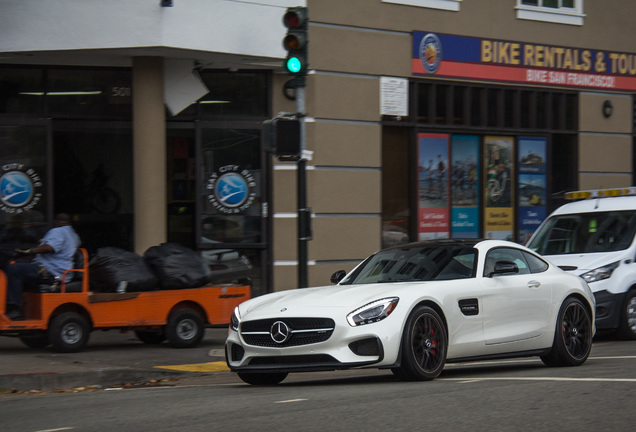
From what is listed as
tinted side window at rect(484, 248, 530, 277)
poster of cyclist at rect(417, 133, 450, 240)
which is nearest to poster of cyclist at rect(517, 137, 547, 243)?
poster of cyclist at rect(417, 133, 450, 240)

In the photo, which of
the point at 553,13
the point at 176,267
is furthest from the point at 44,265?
the point at 553,13

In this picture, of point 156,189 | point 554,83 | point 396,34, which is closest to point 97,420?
point 156,189

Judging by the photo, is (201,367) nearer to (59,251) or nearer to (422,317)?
Answer: (59,251)

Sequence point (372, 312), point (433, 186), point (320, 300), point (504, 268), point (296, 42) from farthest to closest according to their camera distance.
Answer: point (433, 186)
point (296, 42)
point (504, 268)
point (320, 300)
point (372, 312)

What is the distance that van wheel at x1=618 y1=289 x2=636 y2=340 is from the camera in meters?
13.9

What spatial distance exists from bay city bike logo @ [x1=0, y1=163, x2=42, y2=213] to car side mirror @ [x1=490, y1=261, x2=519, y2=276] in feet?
29.7

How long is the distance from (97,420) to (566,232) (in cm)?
959

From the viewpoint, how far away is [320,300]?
29.8 ft

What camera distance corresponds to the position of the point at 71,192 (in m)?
17.2

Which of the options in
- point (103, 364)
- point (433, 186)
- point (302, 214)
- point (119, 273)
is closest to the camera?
point (103, 364)

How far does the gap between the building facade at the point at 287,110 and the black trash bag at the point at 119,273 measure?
261 centimetres

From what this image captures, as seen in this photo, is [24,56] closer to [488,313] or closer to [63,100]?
[63,100]

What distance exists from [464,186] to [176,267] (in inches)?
322

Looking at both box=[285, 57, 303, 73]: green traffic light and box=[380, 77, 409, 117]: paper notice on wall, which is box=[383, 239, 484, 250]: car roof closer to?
box=[285, 57, 303, 73]: green traffic light
